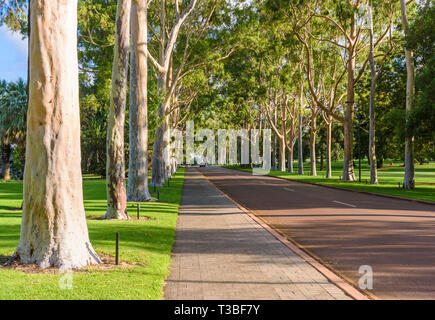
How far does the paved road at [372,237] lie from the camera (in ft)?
22.2

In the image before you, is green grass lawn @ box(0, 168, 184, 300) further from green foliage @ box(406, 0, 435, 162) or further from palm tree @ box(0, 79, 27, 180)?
palm tree @ box(0, 79, 27, 180)

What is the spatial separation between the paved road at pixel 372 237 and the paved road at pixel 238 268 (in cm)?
76

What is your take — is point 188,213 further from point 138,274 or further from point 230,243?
point 138,274

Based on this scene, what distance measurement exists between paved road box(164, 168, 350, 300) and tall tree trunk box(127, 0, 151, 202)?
639cm

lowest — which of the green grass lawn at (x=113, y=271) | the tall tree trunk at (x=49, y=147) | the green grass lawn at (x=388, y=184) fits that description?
the green grass lawn at (x=388, y=184)

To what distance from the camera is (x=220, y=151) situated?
3989 inches

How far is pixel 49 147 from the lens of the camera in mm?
7316

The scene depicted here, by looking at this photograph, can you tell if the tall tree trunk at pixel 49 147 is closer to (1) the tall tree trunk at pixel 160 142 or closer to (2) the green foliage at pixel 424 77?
(1) the tall tree trunk at pixel 160 142

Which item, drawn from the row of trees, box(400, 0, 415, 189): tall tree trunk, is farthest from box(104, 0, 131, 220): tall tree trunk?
box(400, 0, 415, 189): tall tree trunk

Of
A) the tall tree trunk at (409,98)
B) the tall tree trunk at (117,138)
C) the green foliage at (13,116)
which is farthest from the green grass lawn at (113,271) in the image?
the green foliage at (13,116)

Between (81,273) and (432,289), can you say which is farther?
(81,273)

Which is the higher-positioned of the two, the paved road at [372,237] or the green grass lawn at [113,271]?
the green grass lawn at [113,271]
